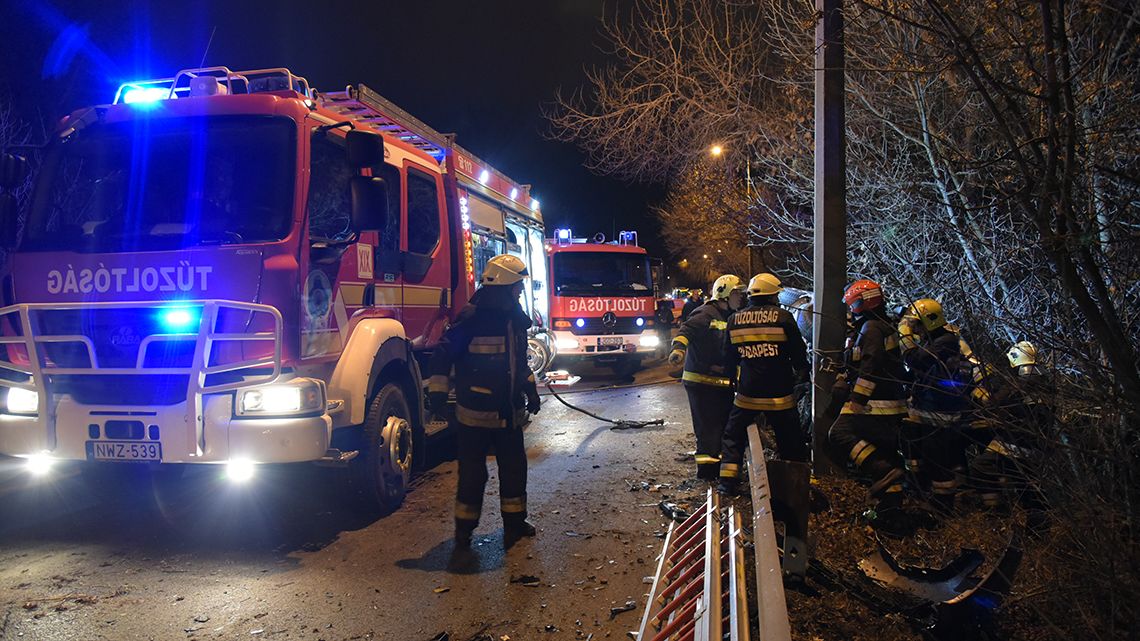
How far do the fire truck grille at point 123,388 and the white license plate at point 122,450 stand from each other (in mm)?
229

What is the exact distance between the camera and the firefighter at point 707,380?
5844 millimetres

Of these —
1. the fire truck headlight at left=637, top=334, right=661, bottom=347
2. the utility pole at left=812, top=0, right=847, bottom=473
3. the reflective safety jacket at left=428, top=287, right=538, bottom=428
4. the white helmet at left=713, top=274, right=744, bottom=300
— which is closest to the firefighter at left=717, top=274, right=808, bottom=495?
the utility pole at left=812, top=0, right=847, bottom=473

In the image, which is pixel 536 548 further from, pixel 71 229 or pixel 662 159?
pixel 662 159

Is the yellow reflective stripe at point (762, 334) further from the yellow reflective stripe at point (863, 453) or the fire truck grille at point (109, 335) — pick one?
the fire truck grille at point (109, 335)

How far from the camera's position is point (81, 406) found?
12.8 feet

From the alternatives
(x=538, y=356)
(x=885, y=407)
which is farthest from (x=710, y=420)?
(x=538, y=356)

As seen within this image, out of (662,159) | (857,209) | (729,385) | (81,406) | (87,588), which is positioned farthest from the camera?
(662,159)

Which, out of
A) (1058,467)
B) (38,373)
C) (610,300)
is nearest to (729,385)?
(1058,467)

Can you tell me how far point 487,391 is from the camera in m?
4.27

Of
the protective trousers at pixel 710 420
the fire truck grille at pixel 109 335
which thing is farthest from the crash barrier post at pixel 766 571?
the fire truck grille at pixel 109 335

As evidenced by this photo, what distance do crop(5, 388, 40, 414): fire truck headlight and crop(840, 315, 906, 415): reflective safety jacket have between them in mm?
5196

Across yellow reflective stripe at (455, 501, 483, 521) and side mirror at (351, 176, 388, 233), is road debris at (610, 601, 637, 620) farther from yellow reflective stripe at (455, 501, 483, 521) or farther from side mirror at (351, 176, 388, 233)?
side mirror at (351, 176, 388, 233)

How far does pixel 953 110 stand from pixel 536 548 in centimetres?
555

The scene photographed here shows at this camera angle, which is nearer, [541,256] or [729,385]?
[729,385]
